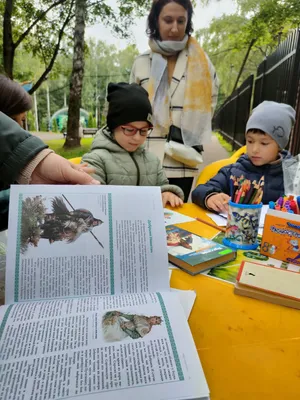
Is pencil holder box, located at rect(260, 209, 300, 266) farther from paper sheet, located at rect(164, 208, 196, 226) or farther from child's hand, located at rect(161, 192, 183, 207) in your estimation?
child's hand, located at rect(161, 192, 183, 207)

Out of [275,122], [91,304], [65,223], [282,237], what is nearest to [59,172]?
[65,223]

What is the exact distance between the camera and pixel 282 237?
0.78 m

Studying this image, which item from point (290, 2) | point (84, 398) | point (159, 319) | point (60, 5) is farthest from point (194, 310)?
point (290, 2)

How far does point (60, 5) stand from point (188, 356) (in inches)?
222

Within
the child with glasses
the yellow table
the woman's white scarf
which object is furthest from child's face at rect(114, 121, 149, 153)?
the yellow table

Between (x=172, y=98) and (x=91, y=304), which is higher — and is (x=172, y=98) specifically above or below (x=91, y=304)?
above

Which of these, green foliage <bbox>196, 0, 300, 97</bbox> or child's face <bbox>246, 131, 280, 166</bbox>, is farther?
green foliage <bbox>196, 0, 300, 97</bbox>

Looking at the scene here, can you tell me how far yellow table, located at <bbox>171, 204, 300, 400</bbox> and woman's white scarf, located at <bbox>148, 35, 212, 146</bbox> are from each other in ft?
4.50

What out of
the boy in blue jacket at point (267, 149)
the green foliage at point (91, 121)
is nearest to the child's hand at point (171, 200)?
the boy in blue jacket at point (267, 149)

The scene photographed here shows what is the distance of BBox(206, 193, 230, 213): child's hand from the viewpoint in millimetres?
1152

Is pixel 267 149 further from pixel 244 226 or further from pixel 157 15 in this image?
pixel 157 15

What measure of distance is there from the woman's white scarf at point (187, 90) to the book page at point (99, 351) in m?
1.48

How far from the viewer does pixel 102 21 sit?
5.21m

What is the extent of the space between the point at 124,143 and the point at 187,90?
65 centimetres
